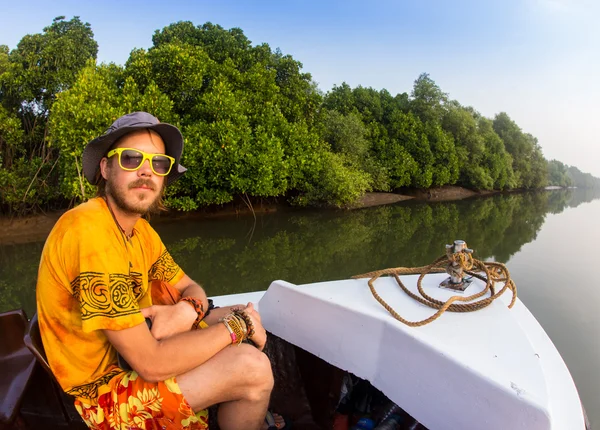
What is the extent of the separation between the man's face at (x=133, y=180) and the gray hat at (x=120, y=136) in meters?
0.03

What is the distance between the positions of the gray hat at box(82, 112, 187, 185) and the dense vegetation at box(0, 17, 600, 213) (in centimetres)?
1083

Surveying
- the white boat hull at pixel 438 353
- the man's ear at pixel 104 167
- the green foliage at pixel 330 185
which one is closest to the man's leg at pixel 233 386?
the white boat hull at pixel 438 353

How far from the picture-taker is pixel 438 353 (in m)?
1.42

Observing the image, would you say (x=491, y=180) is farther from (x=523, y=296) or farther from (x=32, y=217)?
(x=32, y=217)

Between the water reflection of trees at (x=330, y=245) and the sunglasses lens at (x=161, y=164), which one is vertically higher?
the sunglasses lens at (x=161, y=164)

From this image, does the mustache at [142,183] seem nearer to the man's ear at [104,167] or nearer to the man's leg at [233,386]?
the man's ear at [104,167]

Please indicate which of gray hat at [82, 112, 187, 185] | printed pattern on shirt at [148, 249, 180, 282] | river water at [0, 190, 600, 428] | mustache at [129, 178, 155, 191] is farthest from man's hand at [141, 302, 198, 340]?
river water at [0, 190, 600, 428]

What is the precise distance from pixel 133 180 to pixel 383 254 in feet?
32.0

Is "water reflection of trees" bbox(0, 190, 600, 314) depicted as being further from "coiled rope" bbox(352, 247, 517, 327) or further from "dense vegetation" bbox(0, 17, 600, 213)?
"coiled rope" bbox(352, 247, 517, 327)

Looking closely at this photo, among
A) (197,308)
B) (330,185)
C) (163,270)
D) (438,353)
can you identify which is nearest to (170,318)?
(197,308)

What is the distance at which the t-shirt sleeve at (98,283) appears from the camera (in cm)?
135

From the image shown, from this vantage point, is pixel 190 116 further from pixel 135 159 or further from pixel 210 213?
pixel 135 159

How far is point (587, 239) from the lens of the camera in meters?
12.9

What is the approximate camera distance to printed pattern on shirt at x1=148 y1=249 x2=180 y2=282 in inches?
80.8
